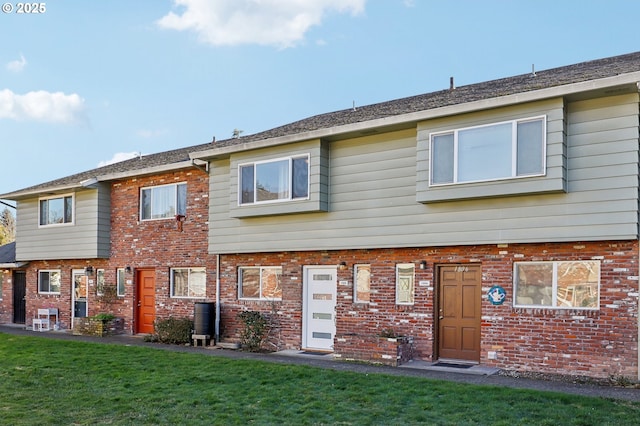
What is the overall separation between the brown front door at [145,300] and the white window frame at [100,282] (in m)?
1.52

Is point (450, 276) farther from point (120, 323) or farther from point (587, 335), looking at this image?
point (120, 323)

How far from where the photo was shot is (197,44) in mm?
18125

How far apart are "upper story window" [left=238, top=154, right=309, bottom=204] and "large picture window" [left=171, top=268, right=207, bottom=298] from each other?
3.27m

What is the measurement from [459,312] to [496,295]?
0.99 m

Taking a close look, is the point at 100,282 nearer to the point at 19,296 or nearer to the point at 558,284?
the point at 19,296

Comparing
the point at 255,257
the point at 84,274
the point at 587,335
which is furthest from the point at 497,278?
the point at 84,274

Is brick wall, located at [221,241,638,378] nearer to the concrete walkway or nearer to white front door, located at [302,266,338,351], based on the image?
white front door, located at [302,266,338,351]

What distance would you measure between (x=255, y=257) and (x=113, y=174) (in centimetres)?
595

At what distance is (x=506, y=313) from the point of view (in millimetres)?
10883

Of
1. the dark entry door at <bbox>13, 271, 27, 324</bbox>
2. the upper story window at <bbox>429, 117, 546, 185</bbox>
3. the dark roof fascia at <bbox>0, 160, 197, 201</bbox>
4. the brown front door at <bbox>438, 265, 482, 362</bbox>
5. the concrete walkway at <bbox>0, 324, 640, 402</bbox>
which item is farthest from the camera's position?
the dark entry door at <bbox>13, 271, 27, 324</bbox>

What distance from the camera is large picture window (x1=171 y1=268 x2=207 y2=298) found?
1606 cm

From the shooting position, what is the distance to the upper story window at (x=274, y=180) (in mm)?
13117

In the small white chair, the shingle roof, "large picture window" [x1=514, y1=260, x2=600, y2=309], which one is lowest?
the small white chair

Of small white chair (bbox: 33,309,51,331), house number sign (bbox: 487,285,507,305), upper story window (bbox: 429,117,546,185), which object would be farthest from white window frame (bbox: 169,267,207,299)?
house number sign (bbox: 487,285,507,305)
